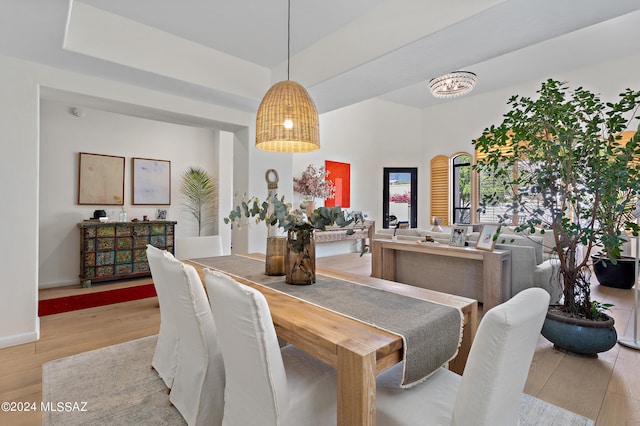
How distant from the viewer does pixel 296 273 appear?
1.89 m

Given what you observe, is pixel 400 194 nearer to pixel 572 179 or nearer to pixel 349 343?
pixel 572 179

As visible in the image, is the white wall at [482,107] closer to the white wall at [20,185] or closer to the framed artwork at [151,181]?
the framed artwork at [151,181]

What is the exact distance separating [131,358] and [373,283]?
201cm

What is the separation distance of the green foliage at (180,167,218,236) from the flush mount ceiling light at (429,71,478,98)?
14.3 feet

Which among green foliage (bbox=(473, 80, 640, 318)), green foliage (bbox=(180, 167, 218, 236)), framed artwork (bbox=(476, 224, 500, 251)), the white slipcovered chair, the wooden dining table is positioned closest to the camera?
Answer: the wooden dining table

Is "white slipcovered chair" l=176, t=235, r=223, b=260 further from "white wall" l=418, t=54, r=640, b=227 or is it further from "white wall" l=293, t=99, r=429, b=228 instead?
"white wall" l=418, t=54, r=640, b=227

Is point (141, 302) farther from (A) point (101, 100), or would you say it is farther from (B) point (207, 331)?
(B) point (207, 331)

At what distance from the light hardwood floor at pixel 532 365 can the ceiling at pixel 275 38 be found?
2.47 meters

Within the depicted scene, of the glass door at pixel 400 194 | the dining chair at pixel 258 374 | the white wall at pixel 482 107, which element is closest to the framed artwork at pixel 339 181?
the glass door at pixel 400 194

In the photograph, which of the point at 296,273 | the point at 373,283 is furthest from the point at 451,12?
the point at 296,273

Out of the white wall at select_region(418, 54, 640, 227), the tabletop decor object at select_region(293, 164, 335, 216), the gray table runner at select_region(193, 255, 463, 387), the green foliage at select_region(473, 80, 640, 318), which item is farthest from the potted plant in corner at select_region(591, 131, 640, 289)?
the tabletop decor object at select_region(293, 164, 335, 216)

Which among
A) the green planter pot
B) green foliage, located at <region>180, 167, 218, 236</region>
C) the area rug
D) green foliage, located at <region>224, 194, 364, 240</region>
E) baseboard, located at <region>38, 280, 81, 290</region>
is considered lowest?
the area rug

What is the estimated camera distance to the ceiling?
7.16 feet

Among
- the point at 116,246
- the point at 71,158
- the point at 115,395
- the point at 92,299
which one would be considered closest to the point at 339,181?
the point at 116,246
